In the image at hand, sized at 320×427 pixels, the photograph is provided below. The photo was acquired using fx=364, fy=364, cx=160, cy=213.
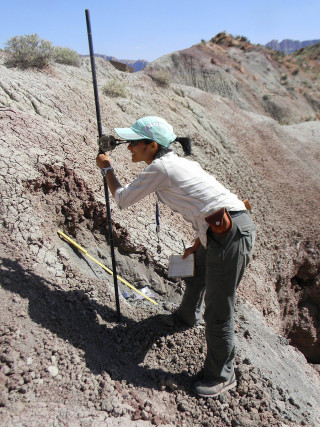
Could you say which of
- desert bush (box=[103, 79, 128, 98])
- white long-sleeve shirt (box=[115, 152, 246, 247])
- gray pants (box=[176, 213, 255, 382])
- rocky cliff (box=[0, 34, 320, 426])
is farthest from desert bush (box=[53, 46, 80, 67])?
gray pants (box=[176, 213, 255, 382])

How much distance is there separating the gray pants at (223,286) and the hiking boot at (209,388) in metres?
0.04

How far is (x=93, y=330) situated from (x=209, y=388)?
106cm

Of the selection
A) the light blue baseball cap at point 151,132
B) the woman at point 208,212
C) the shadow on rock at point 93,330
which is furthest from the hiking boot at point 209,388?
the light blue baseball cap at point 151,132

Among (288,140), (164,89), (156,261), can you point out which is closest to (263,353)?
(156,261)

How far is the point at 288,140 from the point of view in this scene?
1278 centimetres

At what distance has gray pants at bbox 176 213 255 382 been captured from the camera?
8.50 feet

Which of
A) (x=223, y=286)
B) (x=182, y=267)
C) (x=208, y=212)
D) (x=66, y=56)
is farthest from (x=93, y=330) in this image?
(x=66, y=56)

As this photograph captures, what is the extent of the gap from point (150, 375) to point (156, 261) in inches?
70.8

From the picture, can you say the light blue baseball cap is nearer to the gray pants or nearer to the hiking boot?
the gray pants

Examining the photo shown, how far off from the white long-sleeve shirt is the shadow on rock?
117cm

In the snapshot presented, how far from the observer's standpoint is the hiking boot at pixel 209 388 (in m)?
2.86

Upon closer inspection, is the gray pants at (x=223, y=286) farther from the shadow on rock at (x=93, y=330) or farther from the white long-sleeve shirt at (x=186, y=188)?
the shadow on rock at (x=93, y=330)

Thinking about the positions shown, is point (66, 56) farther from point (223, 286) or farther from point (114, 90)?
point (223, 286)

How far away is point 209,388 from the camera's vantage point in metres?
2.88
